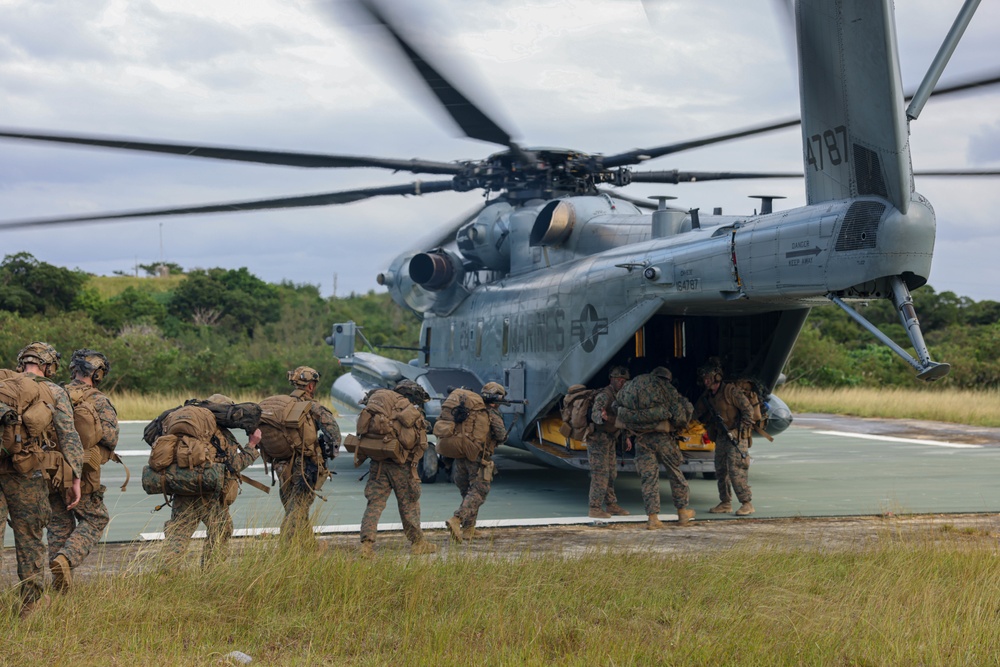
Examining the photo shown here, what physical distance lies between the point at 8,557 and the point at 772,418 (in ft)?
26.1

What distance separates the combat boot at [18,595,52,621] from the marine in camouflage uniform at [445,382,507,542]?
332cm

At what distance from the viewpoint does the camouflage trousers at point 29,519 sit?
587 cm

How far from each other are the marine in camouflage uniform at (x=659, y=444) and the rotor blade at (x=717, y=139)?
269 centimetres

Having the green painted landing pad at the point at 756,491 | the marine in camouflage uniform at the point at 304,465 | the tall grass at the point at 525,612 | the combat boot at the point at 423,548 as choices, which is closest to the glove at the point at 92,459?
the tall grass at the point at 525,612

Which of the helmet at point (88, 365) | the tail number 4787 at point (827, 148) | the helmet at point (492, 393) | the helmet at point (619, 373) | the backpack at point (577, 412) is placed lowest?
the backpack at point (577, 412)

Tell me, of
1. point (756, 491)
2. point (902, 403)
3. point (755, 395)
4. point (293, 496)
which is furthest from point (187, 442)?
point (902, 403)

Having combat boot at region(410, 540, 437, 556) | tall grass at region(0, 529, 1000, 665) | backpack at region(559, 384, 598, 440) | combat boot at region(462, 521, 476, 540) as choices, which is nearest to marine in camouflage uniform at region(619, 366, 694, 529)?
backpack at region(559, 384, 598, 440)

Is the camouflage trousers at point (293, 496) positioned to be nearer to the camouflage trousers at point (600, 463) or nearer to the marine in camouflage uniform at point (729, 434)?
the camouflage trousers at point (600, 463)

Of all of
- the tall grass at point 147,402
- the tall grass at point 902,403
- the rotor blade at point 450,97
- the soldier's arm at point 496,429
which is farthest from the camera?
the tall grass at point 147,402

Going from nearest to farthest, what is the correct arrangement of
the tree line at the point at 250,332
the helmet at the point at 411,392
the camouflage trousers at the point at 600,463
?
the helmet at the point at 411,392, the camouflage trousers at the point at 600,463, the tree line at the point at 250,332

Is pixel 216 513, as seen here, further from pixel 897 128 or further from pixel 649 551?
pixel 897 128

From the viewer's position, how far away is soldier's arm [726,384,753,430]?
10055 mm

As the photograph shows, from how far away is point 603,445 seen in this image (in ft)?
32.3

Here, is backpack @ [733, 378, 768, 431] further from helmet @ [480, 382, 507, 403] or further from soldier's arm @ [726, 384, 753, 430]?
helmet @ [480, 382, 507, 403]
